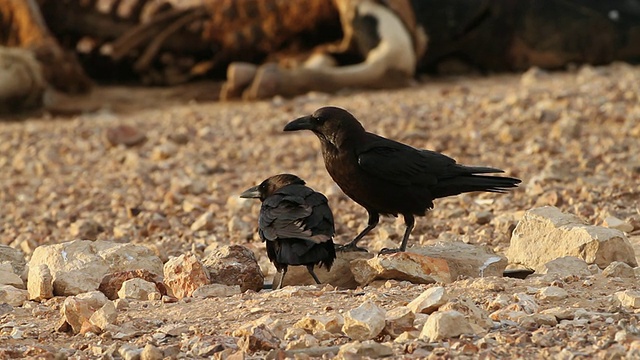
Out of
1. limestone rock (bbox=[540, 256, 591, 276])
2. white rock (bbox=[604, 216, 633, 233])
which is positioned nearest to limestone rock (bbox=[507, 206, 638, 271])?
limestone rock (bbox=[540, 256, 591, 276])

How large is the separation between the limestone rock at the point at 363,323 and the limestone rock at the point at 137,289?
1224mm

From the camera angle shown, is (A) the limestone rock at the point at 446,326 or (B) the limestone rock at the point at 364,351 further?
(A) the limestone rock at the point at 446,326

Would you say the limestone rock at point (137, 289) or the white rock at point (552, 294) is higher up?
the white rock at point (552, 294)

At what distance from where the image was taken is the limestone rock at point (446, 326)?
360cm

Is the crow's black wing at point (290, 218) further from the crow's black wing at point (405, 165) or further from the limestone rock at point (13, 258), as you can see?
the limestone rock at point (13, 258)

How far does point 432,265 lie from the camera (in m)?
4.68

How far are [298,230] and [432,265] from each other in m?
0.58

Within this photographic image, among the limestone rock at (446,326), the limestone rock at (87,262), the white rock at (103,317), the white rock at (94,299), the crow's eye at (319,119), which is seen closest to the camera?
the limestone rock at (446,326)

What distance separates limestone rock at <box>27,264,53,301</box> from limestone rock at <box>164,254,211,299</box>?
496mm

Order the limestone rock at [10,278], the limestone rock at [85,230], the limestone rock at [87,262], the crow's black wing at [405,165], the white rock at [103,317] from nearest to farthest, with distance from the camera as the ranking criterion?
1. the white rock at [103,317]
2. the limestone rock at [87,262]
3. the limestone rock at [10,278]
4. the crow's black wing at [405,165]
5. the limestone rock at [85,230]

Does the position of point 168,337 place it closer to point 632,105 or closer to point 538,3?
point 632,105

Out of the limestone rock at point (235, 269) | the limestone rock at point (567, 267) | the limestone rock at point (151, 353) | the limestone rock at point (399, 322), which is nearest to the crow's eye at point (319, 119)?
the limestone rock at point (235, 269)

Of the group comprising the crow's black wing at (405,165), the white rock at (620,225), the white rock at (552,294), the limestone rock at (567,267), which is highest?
the crow's black wing at (405,165)

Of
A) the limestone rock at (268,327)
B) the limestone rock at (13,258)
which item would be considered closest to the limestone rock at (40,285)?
the limestone rock at (13,258)
